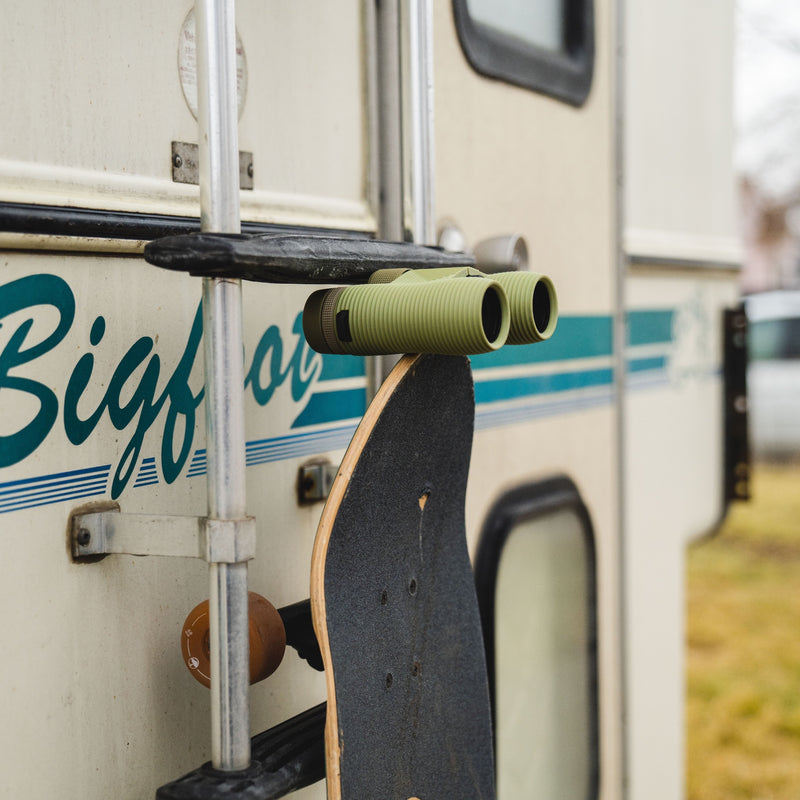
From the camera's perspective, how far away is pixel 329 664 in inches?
44.2

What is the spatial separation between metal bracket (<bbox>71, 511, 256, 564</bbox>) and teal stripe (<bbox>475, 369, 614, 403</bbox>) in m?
0.75

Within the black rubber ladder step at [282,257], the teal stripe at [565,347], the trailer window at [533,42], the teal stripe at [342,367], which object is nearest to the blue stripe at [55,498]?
the black rubber ladder step at [282,257]

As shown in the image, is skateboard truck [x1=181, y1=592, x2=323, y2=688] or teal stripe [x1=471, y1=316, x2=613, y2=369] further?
teal stripe [x1=471, y1=316, x2=613, y2=369]

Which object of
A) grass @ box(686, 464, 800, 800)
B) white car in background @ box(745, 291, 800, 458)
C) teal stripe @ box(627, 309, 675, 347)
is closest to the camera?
teal stripe @ box(627, 309, 675, 347)

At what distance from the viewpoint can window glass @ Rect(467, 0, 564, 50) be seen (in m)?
1.80

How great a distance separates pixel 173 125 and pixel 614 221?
122 cm

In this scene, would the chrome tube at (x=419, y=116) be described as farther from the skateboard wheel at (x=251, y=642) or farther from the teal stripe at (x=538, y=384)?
the skateboard wheel at (x=251, y=642)

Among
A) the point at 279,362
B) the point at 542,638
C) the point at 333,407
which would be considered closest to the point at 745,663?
the point at 542,638

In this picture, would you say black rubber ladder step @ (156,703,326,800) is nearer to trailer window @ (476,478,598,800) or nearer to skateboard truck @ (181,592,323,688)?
skateboard truck @ (181,592,323,688)

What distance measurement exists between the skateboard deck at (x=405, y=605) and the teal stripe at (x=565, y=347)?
433 mm

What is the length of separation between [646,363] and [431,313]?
150cm


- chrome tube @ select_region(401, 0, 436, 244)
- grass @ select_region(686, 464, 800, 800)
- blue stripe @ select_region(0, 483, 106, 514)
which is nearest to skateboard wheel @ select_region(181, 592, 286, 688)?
blue stripe @ select_region(0, 483, 106, 514)

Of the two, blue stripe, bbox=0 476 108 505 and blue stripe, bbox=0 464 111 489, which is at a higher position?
blue stripe, bbox=0 464 111 489

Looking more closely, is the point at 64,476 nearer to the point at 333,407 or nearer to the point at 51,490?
the point at 51,490
